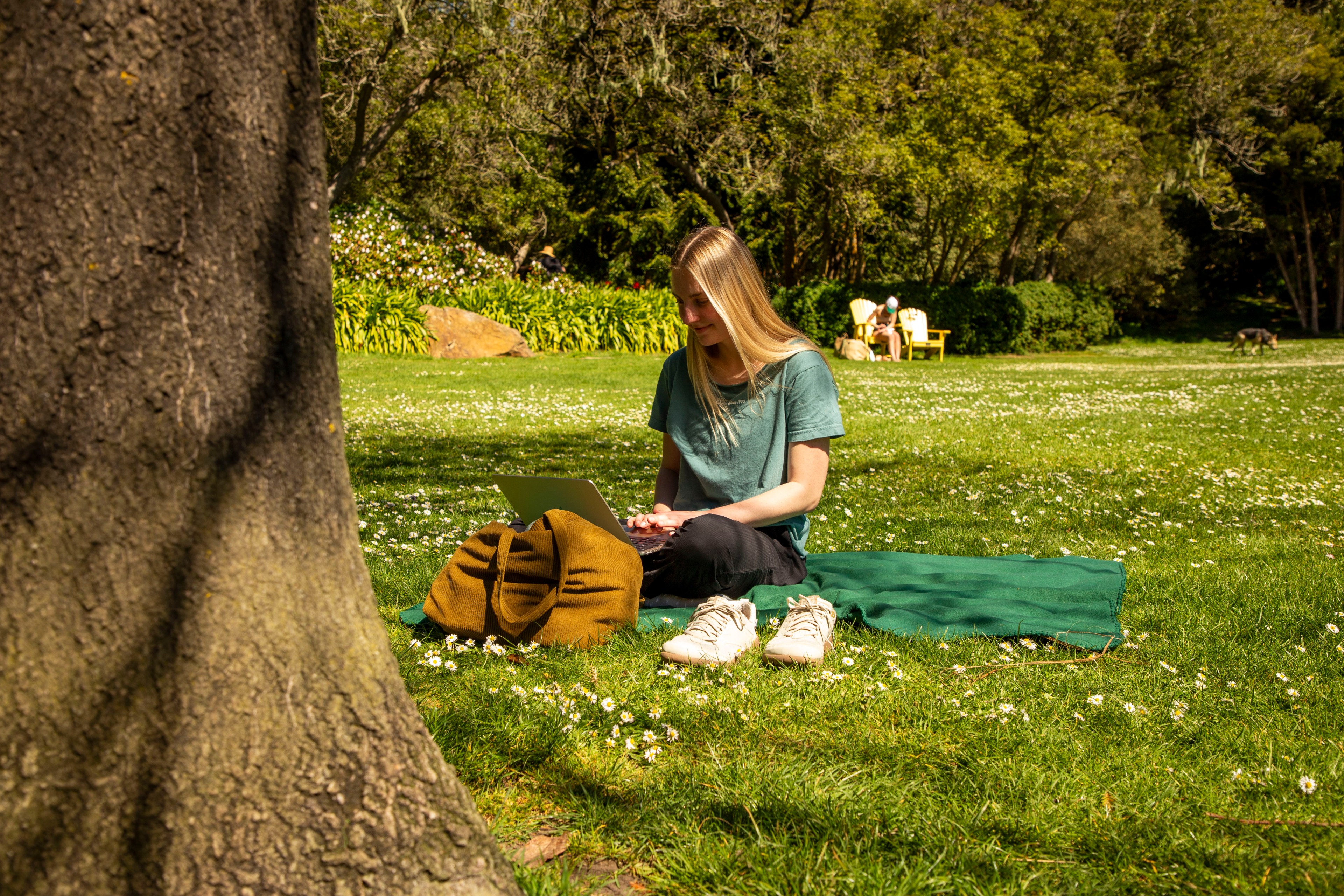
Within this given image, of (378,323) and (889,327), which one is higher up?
(378,323)

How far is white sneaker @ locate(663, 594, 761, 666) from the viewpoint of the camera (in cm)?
315

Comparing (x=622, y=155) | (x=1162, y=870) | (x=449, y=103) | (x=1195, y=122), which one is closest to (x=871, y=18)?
(x=622, y=155)

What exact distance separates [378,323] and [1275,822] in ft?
62.6

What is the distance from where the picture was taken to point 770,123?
24891 millimetres

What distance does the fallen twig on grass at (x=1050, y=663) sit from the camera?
3211 millimetres

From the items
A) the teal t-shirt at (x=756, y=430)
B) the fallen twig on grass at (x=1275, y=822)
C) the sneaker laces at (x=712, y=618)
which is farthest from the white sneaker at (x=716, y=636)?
the fallen twig on grass at (x=1275, y=822)

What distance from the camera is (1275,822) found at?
218 centimetres

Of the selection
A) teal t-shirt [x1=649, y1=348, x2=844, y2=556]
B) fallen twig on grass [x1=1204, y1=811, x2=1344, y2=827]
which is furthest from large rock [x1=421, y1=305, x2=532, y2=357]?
fallen twig on grass [x1=1204, y1=811, x2=1344, y2=827]

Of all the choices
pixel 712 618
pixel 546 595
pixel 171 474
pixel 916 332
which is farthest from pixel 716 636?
pixel 916 332

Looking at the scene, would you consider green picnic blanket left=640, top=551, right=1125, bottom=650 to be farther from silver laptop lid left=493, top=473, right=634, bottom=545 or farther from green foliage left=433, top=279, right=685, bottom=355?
green foliage left=433, top=279, right=685, bottom=355

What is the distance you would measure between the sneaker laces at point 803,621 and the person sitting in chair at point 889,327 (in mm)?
19859

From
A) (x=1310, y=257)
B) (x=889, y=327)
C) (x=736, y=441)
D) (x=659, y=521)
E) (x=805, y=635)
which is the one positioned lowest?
(x=805, y=635)

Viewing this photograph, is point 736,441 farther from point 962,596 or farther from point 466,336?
point 466,336

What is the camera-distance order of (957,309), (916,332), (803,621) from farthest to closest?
(957,309) < (916,332) < (803,621)
